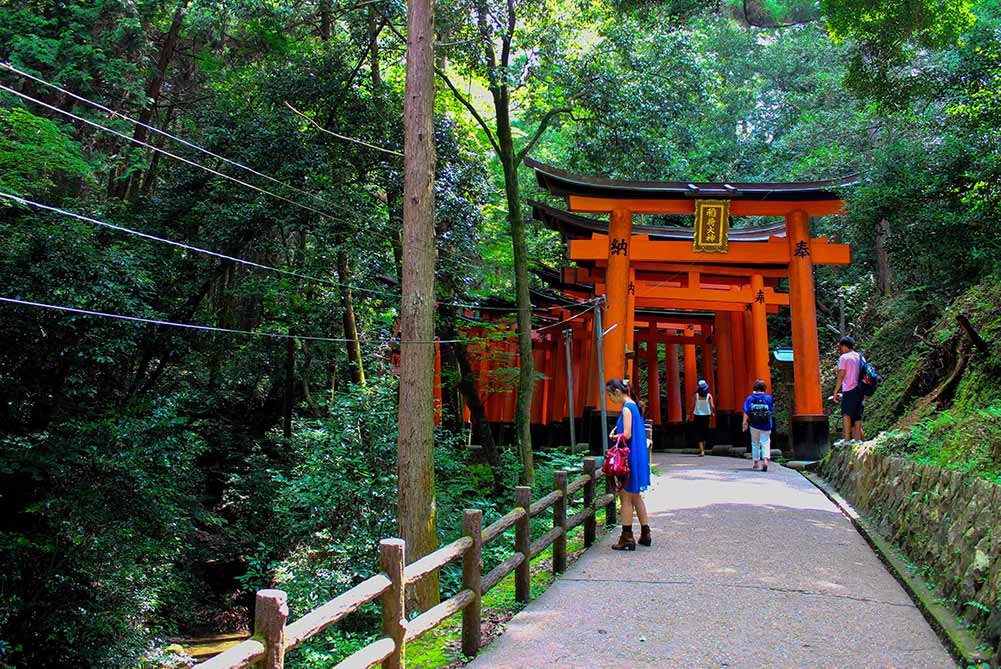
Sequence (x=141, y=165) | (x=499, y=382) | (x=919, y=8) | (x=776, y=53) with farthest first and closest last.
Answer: (x=776, y=53) → (x=499, y=382) → (x=141, y=165) → (x=919, y=8)

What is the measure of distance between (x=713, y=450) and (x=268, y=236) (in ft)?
40.8

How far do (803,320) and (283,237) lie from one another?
9.67 meters

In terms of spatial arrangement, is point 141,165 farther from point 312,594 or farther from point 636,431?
point 636,431

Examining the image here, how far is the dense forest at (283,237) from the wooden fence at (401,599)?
338cm

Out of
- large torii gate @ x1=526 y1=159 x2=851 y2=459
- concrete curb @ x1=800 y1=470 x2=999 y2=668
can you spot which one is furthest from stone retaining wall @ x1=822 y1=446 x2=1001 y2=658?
large torii gate @ x1=526 y1=159 x2=851 y2=459

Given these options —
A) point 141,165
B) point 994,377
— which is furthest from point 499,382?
point 994,377

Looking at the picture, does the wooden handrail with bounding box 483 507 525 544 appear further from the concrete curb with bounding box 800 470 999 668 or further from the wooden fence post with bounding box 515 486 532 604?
the concrete curb with bounding box 800 470 999 668

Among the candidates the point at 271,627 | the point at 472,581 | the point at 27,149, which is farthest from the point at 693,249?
the point at 271,627

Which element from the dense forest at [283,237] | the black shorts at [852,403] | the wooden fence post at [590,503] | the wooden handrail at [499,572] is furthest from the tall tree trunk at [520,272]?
the wooden handrail at [499,572]

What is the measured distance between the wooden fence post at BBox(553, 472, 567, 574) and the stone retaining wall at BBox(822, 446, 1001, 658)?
2.83m

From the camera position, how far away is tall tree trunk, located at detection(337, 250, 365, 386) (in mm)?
14227

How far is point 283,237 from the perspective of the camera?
14.4 meters

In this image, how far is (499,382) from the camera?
2056 cm

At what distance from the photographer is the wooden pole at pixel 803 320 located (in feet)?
50.9
